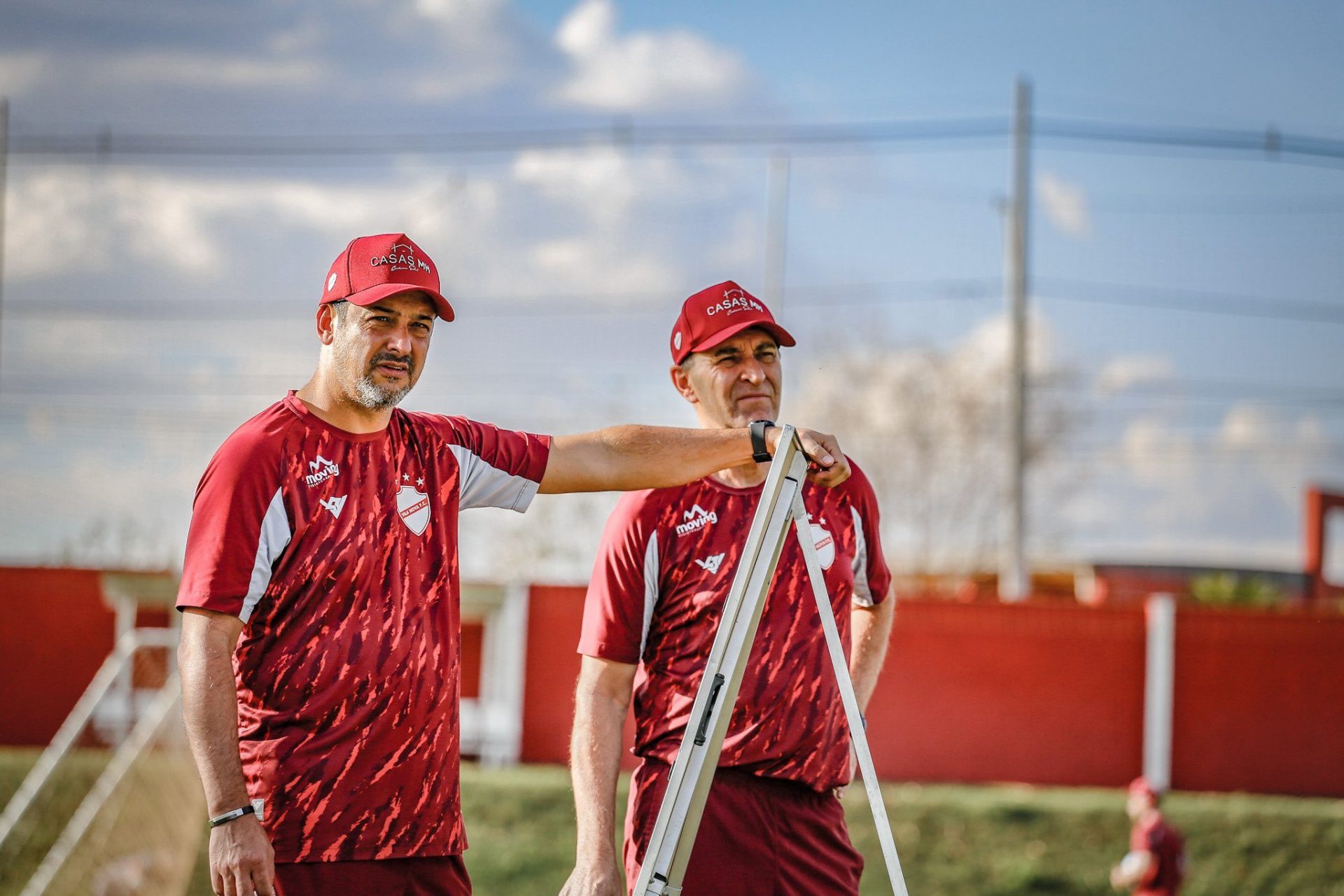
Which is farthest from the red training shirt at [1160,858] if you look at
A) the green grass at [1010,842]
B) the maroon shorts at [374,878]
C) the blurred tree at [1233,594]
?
the blurred tree at [1233,594]

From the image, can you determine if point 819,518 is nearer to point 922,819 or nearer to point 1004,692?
point 922,819

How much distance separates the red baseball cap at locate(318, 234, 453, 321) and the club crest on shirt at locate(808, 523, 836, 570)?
105cm

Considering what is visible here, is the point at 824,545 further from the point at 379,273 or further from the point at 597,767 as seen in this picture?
the point at 379,273

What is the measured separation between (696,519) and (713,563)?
0.41 ft

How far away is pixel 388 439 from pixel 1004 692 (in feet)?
47.8

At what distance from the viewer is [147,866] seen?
9836 mm

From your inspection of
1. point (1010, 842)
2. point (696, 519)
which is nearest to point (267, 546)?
point (696, 519)

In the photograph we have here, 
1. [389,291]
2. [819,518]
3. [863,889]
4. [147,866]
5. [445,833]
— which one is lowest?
[863,889]

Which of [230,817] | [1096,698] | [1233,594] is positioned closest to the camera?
[230,817]

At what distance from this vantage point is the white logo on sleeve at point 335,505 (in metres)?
3.08

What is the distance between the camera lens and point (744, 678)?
3545mm

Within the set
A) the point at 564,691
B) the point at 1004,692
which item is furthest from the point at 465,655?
the point at 1004,692

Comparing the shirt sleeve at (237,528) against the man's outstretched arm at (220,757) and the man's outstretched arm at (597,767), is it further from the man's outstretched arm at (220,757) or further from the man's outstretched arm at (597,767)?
the man's outstretched arm at (597,767)

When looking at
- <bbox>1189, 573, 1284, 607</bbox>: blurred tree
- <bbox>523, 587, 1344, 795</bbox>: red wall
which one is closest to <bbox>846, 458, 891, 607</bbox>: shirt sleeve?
<bbox>523, 587, 1344, 795</bbox>: red wall
